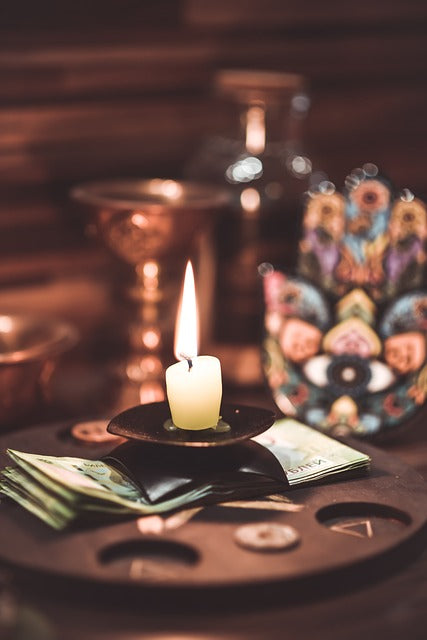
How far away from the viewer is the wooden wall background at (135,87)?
1.65m

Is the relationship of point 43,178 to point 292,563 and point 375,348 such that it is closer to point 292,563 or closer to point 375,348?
point 375,348

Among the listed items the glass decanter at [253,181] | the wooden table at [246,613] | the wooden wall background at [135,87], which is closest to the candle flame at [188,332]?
the wooden table at [246,613]

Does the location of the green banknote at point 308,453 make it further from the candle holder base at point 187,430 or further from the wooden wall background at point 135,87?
the wooden wall background at point 135,87

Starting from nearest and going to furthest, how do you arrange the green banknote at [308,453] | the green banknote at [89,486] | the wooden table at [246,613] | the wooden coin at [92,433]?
the wooden table at [246,613] < the green banknote at [89,486] < the green banknote at [308,453] < the wooden coin at [92,433]

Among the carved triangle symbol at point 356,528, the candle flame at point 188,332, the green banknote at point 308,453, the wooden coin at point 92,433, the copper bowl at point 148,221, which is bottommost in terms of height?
the carved triangle symbol at point 356,528

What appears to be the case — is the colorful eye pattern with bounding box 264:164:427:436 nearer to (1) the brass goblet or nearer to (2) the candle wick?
(1) the brass goblet

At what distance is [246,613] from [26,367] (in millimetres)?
578

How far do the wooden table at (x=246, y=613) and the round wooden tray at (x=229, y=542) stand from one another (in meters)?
0.02

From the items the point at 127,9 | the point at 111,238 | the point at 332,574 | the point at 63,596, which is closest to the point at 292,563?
the point at 332,574

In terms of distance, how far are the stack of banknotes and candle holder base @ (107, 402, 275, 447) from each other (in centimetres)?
3

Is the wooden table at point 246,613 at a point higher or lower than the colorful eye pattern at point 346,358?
lower

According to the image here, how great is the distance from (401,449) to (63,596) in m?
0.67

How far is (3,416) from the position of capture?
1.36 metres

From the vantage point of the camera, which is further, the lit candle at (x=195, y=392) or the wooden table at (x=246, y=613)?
the lit candle at (x=195, y=392)
